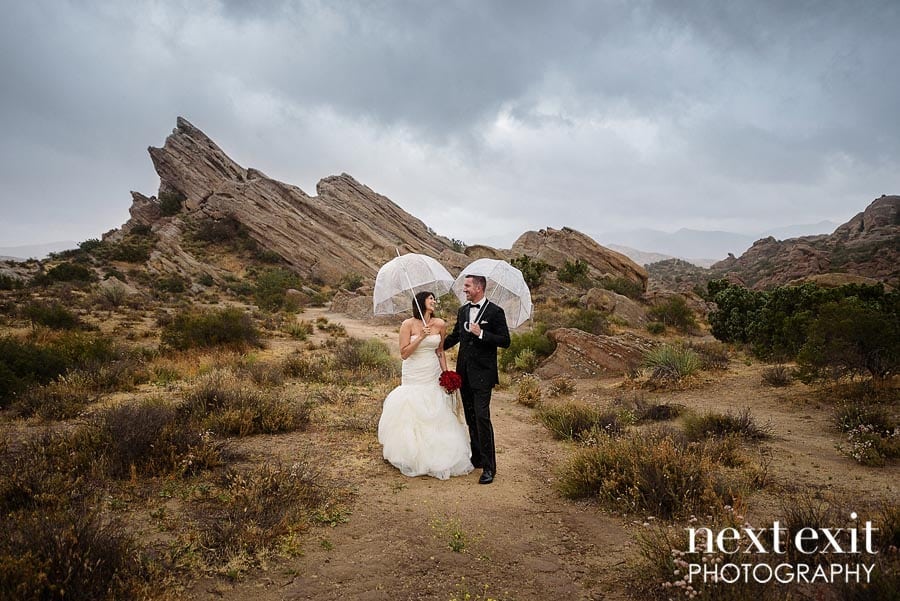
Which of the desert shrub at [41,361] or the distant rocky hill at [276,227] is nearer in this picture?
the desert shrub at [41,361]

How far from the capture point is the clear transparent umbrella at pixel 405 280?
20.0ft

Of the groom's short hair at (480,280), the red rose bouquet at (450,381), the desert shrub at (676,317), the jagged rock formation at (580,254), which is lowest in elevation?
the red rose bouquet at (450,381)

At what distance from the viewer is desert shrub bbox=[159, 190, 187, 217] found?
52156mm

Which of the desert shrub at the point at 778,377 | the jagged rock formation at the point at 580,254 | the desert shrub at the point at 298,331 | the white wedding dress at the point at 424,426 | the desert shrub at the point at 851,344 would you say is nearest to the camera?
the white wedding dress at the point at 424,426

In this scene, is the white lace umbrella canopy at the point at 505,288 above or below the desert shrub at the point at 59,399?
above

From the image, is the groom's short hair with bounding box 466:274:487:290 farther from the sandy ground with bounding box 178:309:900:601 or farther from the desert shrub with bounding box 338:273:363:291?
the desert shrub with bounding box 338:273:363:291

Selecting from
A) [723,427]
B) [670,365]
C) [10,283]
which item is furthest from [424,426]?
[10,283]

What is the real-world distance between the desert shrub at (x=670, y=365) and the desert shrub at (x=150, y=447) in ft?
31.3

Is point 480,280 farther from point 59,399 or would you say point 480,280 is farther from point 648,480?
point 59,399

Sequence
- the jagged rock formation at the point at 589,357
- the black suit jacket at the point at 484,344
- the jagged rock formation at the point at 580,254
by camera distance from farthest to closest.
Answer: the jagged rock formation at the point at 580,254 → the jagged rock formation at the point at 589,357 → the black suit jacket at the point at 484,344

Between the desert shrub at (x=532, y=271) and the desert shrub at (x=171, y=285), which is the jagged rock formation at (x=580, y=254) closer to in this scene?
the desert shrub at (x=532, y=271)

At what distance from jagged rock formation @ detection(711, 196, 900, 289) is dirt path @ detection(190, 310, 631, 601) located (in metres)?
33.1

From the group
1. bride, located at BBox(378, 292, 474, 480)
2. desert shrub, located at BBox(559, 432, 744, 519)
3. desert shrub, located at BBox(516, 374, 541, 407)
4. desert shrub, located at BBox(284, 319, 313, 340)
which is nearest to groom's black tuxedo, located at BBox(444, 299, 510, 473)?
bride, located at BBox(378, 292, 474, 480)

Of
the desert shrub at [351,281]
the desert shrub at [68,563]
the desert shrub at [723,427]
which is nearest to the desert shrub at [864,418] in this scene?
the desert shrub at [723,427]
